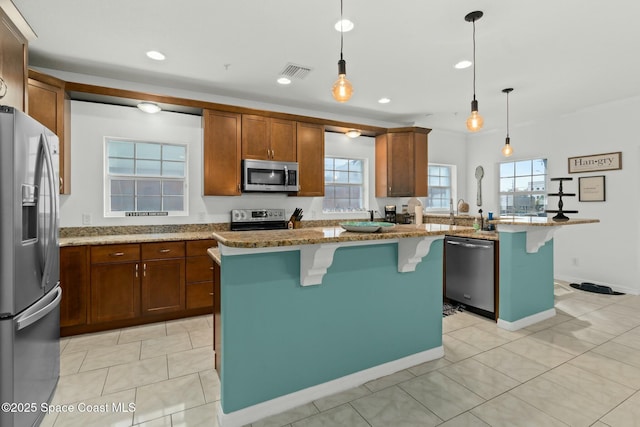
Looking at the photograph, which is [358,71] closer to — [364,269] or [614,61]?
[364,269]

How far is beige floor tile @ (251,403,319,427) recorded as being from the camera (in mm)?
1834

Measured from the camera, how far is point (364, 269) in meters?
2.24

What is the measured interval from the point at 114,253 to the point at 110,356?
99cm

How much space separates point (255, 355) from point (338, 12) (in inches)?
97.4

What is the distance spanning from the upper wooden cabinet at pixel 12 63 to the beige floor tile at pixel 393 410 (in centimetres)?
319

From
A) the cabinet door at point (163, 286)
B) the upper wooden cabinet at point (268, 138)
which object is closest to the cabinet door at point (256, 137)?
the upper wooden cabinet at point (268, 138)

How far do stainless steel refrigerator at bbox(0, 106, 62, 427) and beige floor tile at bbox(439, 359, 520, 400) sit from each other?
2601 millimetres

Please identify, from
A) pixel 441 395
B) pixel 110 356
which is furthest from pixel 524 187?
pixel 110 356

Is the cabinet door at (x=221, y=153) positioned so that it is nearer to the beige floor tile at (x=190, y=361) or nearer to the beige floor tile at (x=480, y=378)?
the beige floor tile at (x=190, y=361)

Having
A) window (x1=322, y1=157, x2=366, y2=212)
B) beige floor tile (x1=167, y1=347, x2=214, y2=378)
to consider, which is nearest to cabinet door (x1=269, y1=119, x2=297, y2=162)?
window (x1=322, y1=157, x2=366, y2=212)

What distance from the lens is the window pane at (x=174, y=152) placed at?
13.0 feet

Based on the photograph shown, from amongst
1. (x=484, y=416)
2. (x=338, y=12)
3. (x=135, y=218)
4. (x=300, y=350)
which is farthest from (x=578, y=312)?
(x=135, y=218)

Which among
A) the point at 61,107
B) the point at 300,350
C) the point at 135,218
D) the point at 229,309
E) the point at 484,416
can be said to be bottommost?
the point at 484,416

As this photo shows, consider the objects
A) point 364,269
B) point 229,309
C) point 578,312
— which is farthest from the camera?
point 578,312
